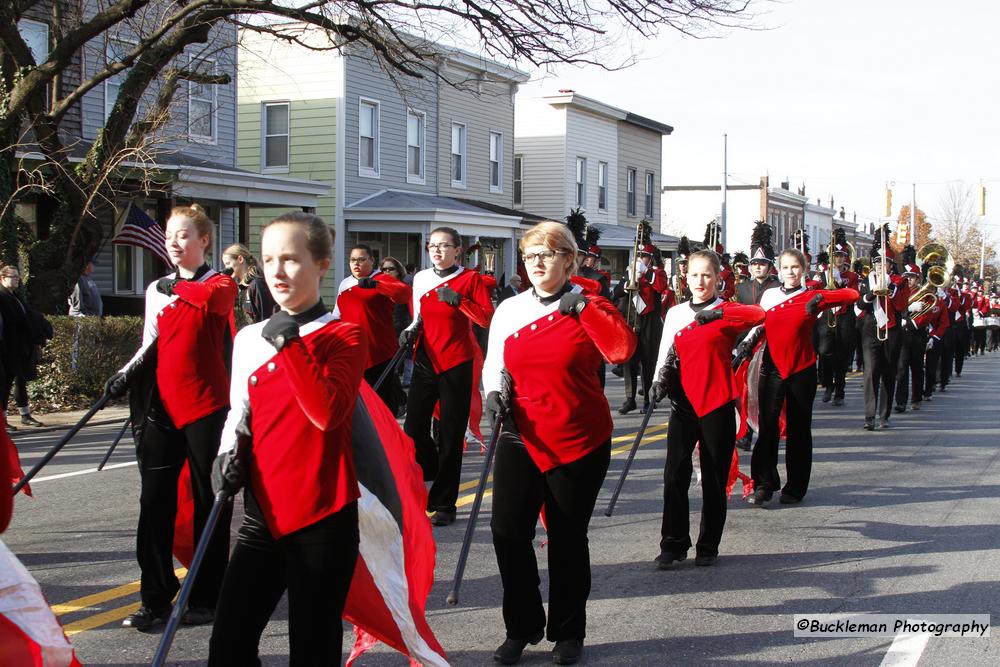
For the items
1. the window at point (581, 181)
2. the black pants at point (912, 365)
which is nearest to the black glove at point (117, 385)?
the black pants at point (912, 365)

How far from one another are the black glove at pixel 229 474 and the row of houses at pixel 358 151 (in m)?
10.8

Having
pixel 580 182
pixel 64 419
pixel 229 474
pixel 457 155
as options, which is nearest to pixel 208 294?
pixel 229 474

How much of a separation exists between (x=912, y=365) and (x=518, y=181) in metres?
23.5

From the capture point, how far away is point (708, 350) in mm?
6855

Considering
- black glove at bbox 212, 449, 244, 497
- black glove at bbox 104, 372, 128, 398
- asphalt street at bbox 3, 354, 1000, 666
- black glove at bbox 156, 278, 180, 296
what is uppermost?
black glove at bbox 156, 278, 180, 296

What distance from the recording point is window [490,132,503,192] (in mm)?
33844

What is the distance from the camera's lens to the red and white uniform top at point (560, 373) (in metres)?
4.95

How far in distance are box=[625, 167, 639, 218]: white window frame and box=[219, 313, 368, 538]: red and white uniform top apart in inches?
1544

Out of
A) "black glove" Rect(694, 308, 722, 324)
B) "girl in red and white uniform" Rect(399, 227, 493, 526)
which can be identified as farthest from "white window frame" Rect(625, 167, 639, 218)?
"black glove" Rect(694, 308, 722, 324)

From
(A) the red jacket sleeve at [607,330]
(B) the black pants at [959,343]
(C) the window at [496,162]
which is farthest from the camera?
(C) the window at [496,162]

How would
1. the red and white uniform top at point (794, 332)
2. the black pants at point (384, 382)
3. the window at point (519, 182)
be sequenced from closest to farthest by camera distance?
the red and white uniform top at point (794, 332) → the black pants at point (384, 382) → the window at point (519, 182)

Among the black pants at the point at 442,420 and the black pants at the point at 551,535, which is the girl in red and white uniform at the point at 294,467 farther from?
the black pants at the point at 442,420

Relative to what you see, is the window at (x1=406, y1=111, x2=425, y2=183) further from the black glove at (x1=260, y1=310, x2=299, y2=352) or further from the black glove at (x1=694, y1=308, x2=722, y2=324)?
the black glove at (x1=260, y1=310, x2=299, y2=352)

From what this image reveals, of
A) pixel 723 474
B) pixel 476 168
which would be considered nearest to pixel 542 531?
pixel 723 474
